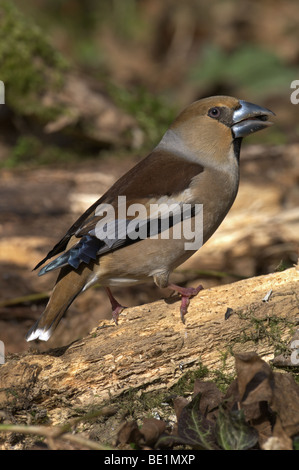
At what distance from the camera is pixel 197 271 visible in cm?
538

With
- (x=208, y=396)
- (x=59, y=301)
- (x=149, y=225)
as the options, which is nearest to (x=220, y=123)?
(x=149, y=225)

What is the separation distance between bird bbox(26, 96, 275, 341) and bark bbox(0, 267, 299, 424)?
243mm

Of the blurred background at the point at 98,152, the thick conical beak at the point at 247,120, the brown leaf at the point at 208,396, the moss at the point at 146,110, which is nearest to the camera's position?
the brown leaf at the point at 208,396

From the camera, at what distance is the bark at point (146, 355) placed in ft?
11.2

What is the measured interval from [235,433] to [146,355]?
0.79 metres

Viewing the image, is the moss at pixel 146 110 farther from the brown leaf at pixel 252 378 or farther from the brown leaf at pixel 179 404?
the brown leaf at pixel 252 378

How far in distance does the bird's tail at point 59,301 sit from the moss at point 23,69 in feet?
11.1

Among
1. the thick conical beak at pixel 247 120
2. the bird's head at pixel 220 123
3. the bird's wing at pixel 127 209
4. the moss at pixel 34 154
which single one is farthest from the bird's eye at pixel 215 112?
the moss at pixel 34 154

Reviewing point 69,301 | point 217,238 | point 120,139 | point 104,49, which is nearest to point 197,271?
point 217,238

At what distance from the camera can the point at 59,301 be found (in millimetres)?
3838

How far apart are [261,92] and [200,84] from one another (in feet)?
3.60

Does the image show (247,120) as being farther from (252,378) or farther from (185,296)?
Result: (252,378)

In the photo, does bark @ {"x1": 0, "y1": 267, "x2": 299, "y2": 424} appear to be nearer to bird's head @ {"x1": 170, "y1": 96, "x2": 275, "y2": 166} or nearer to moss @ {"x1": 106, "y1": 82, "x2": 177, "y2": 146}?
bird's head @ {"x1": 170, "y1": 96, "x2": 275, "y2": 166}

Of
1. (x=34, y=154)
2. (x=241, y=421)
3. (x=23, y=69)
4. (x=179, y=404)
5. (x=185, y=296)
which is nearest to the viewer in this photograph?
(x=241, y=421)
